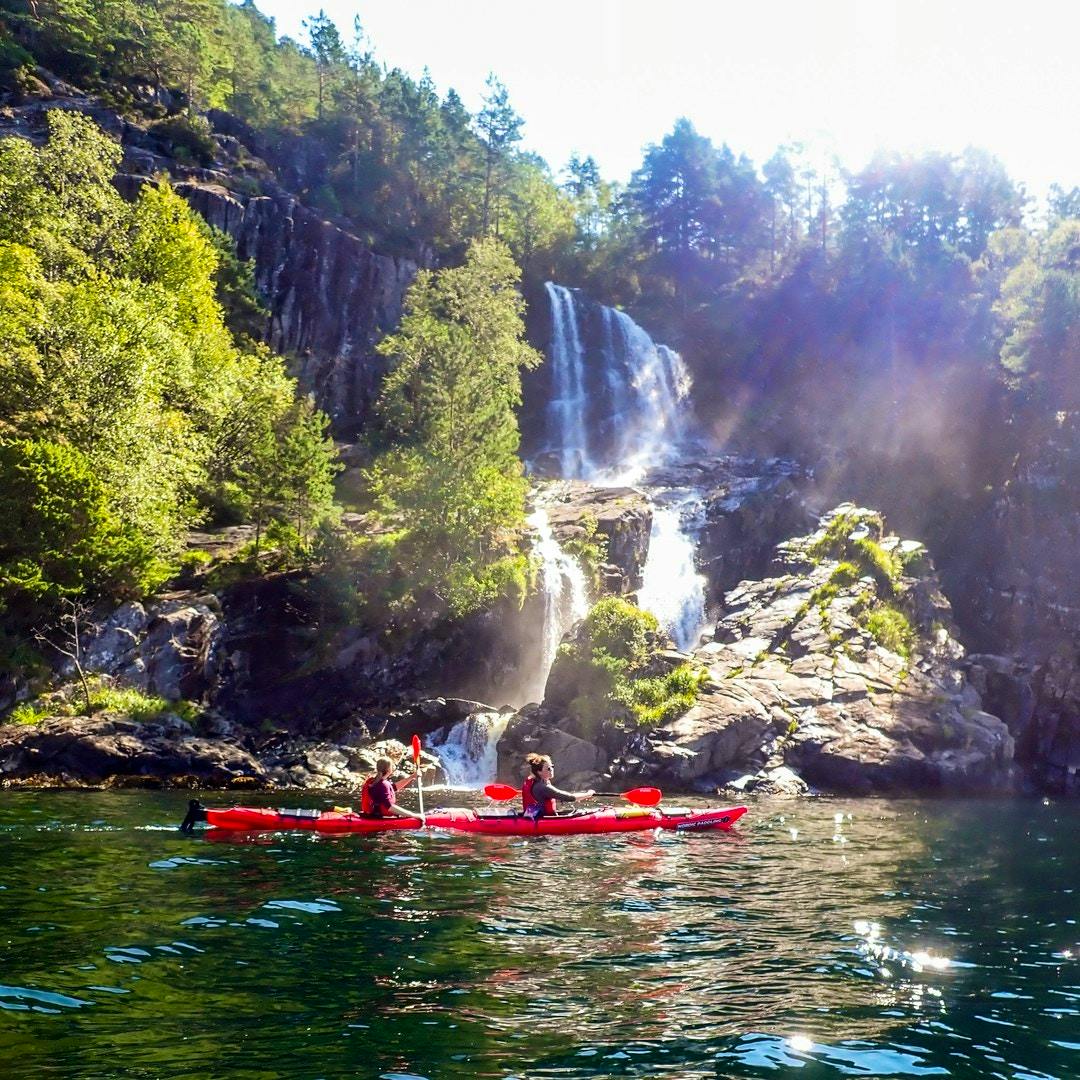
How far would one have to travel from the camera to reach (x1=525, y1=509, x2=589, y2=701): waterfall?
3562cm

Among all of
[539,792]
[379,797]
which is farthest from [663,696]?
[379,797]

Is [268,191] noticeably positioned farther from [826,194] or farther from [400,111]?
[826,194]

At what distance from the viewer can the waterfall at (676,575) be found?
130 feet

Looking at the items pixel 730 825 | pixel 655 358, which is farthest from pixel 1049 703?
pixel 655 358

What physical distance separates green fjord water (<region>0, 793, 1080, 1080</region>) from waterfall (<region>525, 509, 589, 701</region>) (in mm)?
18460

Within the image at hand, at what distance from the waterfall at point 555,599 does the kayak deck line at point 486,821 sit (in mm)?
16223

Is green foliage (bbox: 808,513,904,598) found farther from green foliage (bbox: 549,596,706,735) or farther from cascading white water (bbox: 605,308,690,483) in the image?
cascading white water (bbox: 605,308,690,483)

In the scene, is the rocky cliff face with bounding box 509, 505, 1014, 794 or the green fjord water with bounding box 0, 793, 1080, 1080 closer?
the green fjord water with bounding box 0, 793, 1080, 1080

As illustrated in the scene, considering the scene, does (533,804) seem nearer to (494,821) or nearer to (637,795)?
(494,821)

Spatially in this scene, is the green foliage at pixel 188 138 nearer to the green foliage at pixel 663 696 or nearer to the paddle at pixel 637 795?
the green foliage at pixel 663 696

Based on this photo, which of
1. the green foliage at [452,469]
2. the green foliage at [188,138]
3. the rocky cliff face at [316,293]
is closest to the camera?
the green foliage at [452,469]

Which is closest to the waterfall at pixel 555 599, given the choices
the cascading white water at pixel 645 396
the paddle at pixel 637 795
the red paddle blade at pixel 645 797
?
the paddle at pixel 637 795

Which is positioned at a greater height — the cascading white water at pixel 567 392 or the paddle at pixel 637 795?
the cascading white water at pixel 567 392

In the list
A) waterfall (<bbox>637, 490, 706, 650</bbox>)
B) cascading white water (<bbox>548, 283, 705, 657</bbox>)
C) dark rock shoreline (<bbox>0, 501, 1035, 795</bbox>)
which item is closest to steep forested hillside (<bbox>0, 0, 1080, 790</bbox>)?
cascading white water (<bbox>548, 283, 705, 657</bbox>)
